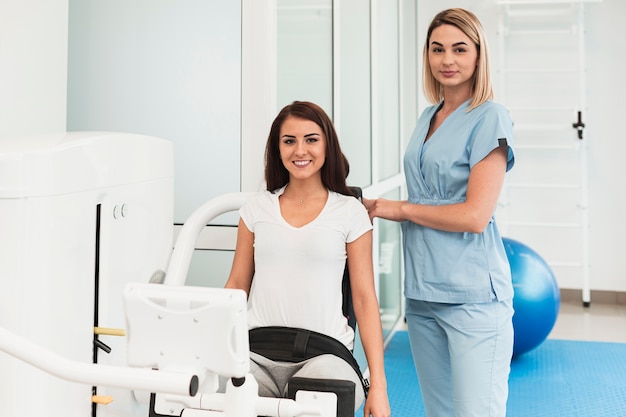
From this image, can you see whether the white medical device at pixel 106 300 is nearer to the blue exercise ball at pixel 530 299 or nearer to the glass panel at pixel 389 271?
the glass panel at pixel 389 271

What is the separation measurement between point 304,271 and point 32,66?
0.89 meters

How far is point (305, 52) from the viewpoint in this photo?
2.31m

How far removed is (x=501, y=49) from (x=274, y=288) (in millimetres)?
3825

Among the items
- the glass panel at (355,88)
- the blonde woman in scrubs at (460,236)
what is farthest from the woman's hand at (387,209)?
the glass panel at (355,88)

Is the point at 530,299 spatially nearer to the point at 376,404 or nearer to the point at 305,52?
the point at 305,52

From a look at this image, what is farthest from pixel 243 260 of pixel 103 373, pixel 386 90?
pixel 386 90

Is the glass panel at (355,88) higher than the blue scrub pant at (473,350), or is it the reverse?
the glass panel at (355,88)

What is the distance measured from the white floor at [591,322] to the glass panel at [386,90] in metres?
1.44

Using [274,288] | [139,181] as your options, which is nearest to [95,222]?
[139,181]

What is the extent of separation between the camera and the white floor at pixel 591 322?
4.20m

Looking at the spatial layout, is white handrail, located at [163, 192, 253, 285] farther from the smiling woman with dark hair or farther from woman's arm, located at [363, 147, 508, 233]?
woman's arm, located at [363, 147, 508, 233]

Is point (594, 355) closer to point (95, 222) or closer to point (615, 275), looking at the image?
point (615, 275)

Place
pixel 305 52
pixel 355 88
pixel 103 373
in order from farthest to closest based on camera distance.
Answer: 1. pixel 355 88
2. pixel 305 52
3. pixel 103 373

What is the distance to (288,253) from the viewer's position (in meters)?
1.62
